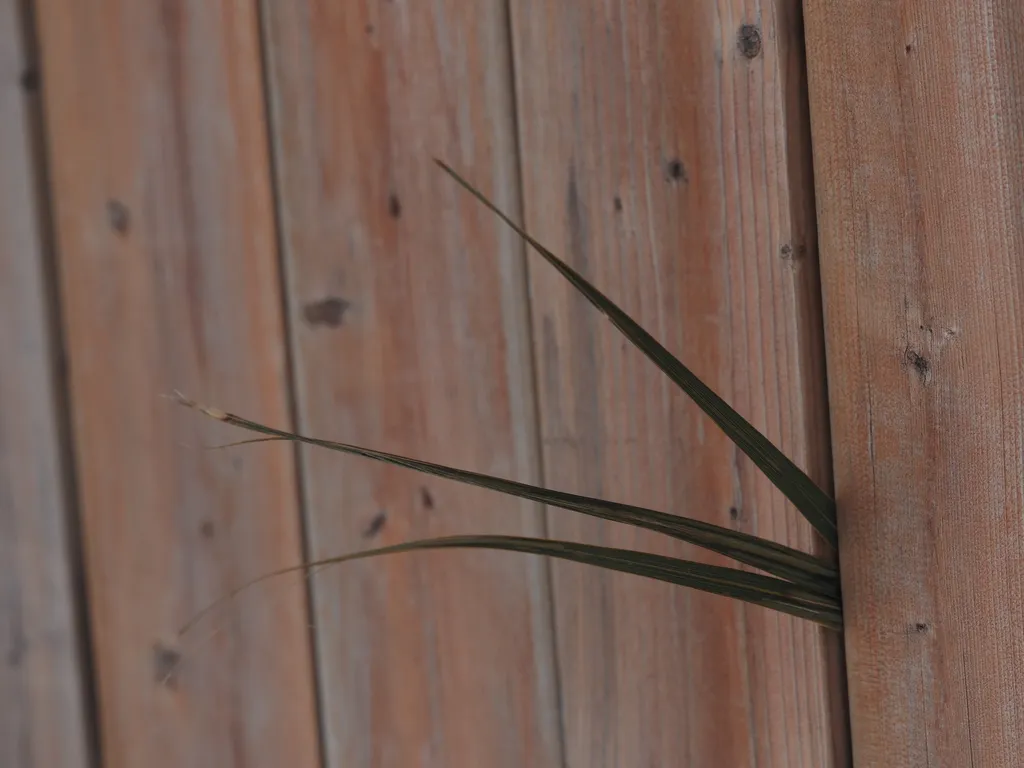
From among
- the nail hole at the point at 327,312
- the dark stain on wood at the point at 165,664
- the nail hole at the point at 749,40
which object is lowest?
the dark stain on wood at the point at 165,664

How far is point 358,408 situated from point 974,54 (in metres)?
0.46

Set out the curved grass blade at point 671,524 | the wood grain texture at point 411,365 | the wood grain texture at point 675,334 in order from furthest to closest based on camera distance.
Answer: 1. the wood grain texture at point 411,365
2. the wood grain texture at point 675,334
3. the curved grass blade at point 671,524

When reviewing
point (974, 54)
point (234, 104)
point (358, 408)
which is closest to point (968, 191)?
point (974, 54)

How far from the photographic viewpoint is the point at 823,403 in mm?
568

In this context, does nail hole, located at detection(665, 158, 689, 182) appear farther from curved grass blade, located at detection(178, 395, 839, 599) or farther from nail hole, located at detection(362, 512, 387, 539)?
nail hole, located at detection(362, 512, 387, 539)

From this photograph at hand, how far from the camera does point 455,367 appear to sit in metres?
0.71

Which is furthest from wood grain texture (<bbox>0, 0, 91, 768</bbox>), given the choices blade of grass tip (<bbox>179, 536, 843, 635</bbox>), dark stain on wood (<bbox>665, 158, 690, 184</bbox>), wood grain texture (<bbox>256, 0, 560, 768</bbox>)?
dark stain on wood (<bbox>665, 158, 690, 184</bbox>)

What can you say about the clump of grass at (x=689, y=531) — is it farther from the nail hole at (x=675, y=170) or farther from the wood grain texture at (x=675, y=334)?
the nail hole at (x=675, y=170)

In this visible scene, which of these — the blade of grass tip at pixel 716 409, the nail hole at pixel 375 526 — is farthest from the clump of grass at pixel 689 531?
the nail hole at pixel 375 526

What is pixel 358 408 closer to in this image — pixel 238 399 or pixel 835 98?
pixel 238 399

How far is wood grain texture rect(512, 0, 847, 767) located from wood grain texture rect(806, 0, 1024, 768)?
30mm

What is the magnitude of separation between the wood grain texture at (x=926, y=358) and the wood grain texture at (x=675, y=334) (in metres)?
0.03

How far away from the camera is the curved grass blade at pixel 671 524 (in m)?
0.44

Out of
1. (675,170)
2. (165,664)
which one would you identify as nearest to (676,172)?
(675,170)
